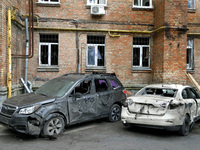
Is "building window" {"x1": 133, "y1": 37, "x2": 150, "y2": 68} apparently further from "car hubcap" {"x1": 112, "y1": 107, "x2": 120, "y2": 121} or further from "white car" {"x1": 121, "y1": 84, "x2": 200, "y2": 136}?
"white car" {"x1": 121, "y1": 84, "x2": 200, "y2": 136}

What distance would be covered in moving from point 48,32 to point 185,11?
7.51 m

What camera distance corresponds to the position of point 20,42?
10430mm

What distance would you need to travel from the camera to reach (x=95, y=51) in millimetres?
11469

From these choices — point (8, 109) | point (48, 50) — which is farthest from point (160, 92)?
point (48, 50)

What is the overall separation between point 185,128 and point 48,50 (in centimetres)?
814

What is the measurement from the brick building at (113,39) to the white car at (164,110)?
15.0 ft

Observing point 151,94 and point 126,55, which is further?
point 126,55

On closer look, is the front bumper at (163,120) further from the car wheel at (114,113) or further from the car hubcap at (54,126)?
the car hubcap at (54,126)

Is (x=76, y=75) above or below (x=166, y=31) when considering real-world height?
below

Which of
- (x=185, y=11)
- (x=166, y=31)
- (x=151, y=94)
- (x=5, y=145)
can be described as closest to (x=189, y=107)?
(x=151, y=94)

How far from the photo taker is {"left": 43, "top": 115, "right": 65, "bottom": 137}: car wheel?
518 cm

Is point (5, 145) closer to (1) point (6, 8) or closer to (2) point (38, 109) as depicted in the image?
(2) point (38, 109)

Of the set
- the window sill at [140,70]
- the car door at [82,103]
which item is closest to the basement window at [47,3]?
the window sill at [140,70]

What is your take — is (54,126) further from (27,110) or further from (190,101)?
(190,101)
